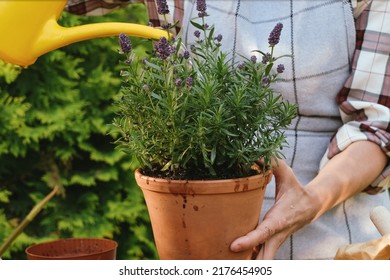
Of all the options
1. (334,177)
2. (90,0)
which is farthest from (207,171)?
(90,0)

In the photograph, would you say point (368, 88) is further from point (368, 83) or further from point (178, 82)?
point (178, 82)

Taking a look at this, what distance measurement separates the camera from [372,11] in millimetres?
1494

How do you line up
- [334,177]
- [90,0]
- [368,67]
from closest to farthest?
[334,177]
[368,67]
[90,0]

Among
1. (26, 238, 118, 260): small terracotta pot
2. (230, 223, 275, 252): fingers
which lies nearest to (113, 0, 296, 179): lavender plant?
(230, 223, 275, 252): fingers

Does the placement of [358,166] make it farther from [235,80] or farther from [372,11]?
[235,80]

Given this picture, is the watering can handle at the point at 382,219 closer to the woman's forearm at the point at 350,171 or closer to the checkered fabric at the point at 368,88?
the woman's forearm at the point at 350,171

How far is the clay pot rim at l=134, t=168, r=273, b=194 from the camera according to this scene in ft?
3.09

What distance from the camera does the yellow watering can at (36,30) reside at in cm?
92

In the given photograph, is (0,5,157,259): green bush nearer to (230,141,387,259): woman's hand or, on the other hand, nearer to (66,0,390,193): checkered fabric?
(66,0,390,193): checkered fabric

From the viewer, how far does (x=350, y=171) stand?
138 cm

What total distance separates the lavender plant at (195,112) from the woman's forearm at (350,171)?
1.16 feet
